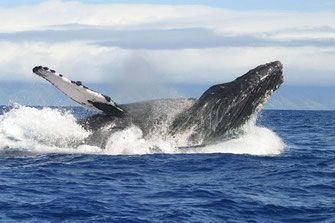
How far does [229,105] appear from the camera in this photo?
18.2 metres

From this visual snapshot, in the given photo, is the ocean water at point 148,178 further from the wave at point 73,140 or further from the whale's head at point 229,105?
the whale's head at point 229,105

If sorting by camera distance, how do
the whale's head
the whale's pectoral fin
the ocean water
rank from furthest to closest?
the whale's head, the whale's pectoral fin, the ocean water

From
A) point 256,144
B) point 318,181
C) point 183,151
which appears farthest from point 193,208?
point 256,144

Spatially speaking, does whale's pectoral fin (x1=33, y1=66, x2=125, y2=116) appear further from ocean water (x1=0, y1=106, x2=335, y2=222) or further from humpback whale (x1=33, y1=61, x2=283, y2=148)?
ocean water (x1=0, y1=106, x2=335, y2=222)

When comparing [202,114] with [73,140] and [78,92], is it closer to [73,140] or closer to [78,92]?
[78,92]

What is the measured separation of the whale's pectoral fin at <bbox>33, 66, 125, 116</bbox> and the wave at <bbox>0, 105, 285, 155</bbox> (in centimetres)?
97

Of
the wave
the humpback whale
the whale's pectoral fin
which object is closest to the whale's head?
the humpback whale

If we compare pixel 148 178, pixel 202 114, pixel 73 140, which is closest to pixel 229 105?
pixel 202 114

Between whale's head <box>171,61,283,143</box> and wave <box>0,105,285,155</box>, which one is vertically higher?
whale's head <box>171,61,283,143</box>

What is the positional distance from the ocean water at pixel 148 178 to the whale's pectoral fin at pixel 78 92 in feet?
3.30

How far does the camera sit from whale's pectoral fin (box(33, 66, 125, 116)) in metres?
16.8

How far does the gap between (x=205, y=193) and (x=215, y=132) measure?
5986 mm

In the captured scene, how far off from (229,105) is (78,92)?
4113mm

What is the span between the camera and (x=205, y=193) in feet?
41.7
